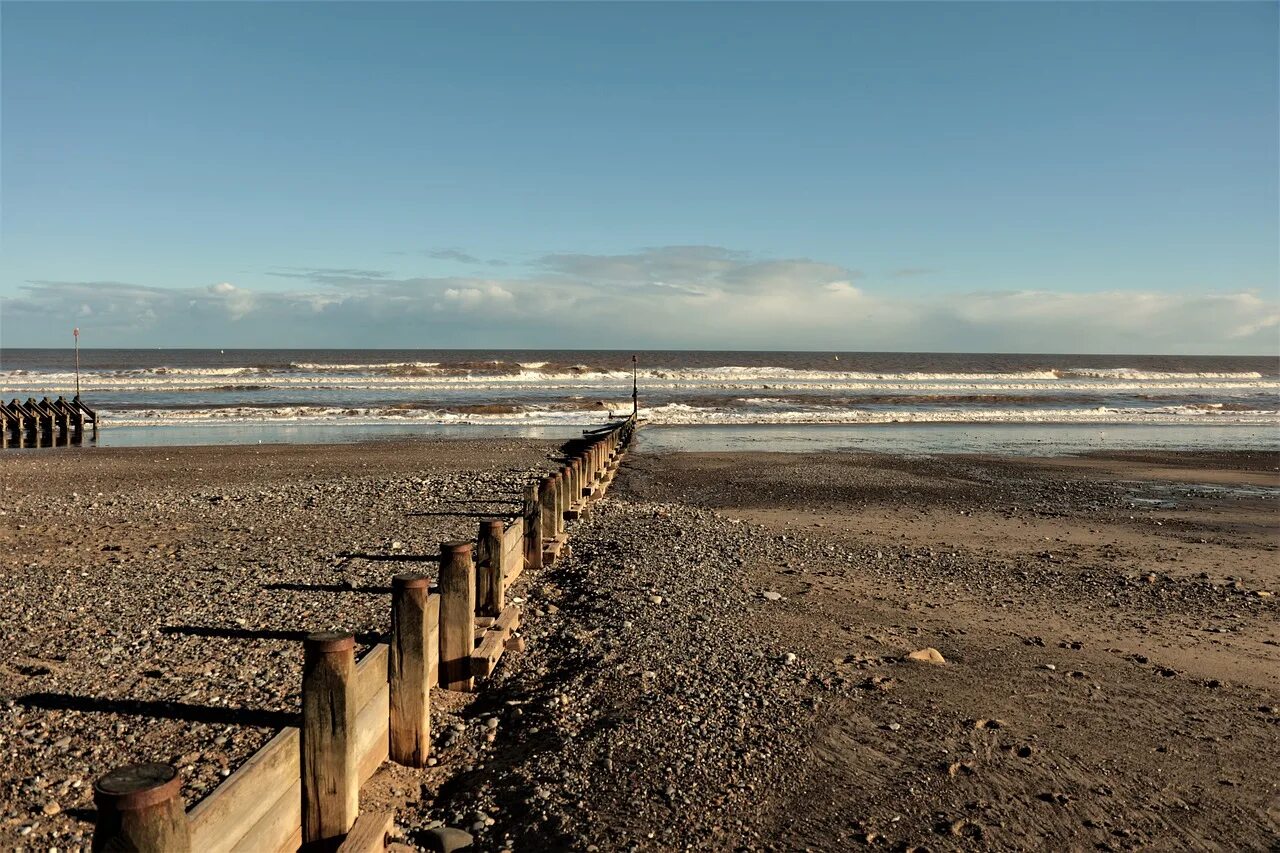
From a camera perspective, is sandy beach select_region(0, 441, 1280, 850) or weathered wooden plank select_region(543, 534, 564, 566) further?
weathered wooden plank select_region(543, 534, 564, 566)

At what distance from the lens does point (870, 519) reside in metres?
14.1

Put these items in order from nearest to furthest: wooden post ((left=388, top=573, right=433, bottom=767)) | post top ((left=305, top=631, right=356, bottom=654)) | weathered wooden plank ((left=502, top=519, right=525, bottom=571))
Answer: post top ((left=305, top=631, right=356, bottom=654))
wooden post ((left=388, top=573, right=433, bottom=767))
weathered wooden plank ((left=502, top=519, right=525, bottom=571))

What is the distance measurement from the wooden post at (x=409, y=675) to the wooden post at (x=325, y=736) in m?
1.11

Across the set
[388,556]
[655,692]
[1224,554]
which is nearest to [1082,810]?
[655,692]

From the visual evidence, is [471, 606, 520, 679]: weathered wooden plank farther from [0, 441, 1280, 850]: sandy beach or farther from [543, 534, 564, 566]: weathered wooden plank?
[543, 534, 564, 566]: weathered wooden plank

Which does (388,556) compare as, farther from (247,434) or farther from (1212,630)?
(247,434)

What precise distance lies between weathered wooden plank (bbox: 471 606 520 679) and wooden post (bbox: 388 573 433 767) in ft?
4.20

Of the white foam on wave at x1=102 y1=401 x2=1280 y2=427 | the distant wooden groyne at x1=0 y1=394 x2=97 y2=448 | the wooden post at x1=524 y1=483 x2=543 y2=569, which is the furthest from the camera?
the white foam on wave at x1=102 y1=401 x2=1280 y2=427

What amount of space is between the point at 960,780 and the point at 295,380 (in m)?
57.6

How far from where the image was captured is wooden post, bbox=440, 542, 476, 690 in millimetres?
6094

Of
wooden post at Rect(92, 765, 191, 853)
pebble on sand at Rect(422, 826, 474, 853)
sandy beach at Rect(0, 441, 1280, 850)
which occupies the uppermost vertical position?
wooden post at Rect(92, 765, 191, 853)

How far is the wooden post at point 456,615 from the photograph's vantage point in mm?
6094

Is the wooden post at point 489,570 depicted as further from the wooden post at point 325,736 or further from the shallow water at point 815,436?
the shallow water at point 815,436

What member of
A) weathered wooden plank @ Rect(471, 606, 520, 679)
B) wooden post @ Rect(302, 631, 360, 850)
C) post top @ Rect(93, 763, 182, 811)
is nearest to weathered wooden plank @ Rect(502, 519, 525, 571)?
weathered wooden plank @ Rect(471, 606, 520, 679)
